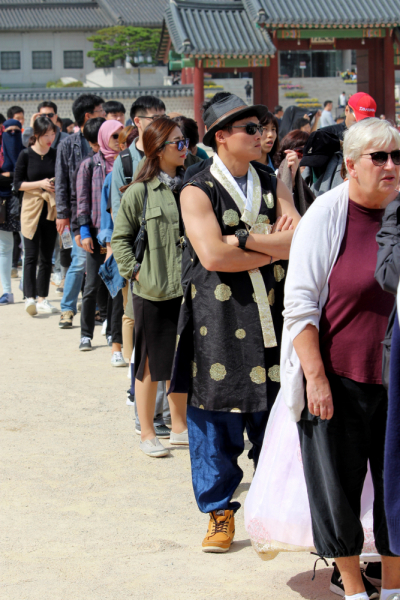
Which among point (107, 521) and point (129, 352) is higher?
point (129, 352)

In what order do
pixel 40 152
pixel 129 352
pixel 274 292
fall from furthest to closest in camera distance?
pixel 40 152
pixel 129 352
pixel 274 292

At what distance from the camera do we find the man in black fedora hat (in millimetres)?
3070

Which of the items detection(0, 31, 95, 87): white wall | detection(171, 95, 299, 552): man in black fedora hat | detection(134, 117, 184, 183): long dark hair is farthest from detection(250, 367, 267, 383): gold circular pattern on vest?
detection(0, 31, 95, 87): white wall

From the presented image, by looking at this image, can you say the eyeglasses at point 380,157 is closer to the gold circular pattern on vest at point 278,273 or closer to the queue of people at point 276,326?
the queue of people at point 276,326

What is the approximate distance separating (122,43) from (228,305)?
44.5 metres

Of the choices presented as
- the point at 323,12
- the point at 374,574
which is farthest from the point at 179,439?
the point at 323,12

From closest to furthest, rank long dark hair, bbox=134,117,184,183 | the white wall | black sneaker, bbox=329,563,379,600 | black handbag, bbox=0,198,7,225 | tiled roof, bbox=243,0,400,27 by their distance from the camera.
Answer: black sneaker, bbox=329,563,379,600, long dark hair, bbox=134,117,184,183, black handbag, bbox=0,198,7,225, tiled roof, bbox=243,0,400,27, the white wall

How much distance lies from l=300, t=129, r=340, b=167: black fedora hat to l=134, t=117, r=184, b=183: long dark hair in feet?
3.26

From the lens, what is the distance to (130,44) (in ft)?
145

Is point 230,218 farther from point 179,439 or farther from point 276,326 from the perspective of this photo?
point 179,439

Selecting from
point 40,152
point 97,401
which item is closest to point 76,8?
point 40,152

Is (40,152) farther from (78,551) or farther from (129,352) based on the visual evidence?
(78,551)

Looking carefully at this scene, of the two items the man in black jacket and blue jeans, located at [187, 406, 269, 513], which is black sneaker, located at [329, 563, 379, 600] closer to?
blue jeans, located at [187, 406, 269, 513]

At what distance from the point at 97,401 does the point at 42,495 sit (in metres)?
1.58
